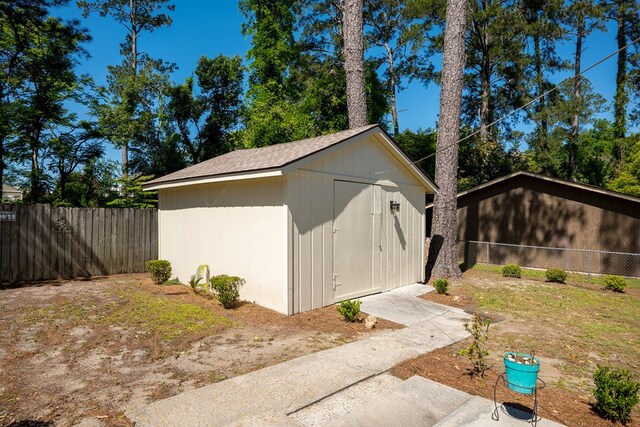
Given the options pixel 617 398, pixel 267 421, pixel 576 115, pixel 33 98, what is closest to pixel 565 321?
pixel 617 398

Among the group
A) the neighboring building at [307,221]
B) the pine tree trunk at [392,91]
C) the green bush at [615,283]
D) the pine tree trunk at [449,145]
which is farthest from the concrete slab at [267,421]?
the pine tree trunk at [392,91]

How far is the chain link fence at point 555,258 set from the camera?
512 inches

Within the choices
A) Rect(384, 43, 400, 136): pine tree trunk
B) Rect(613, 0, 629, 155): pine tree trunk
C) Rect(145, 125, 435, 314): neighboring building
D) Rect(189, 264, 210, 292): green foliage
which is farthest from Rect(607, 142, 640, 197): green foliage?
Rect(189, 264, 210, 292): green foliage

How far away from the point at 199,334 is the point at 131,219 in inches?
265

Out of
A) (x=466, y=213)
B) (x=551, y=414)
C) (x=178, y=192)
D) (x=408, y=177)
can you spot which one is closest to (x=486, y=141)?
(x=466, y=213)

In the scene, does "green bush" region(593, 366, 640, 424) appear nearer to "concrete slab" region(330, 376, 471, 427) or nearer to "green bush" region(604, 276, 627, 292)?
"concrete slab" region(330, 376, 471, 427)

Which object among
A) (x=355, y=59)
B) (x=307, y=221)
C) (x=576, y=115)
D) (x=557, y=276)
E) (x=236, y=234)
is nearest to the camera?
(x=307, y=221)

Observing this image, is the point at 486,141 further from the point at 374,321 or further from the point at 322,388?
the point at 322,388

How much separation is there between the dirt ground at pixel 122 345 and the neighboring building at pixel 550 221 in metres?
11.0

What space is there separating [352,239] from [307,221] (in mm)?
1422

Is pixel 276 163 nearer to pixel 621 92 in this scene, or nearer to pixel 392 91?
pixel 392 91

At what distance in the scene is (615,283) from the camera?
409 inches

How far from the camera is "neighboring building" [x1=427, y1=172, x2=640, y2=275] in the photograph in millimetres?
13203

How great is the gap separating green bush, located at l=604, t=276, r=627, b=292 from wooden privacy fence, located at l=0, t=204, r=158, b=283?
13431 millimetres
